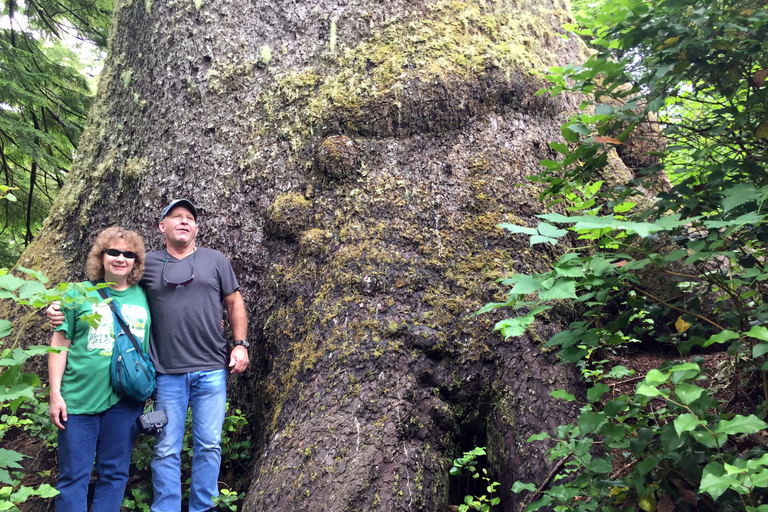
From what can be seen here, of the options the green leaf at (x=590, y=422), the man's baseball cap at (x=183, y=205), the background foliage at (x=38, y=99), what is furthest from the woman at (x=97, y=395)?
the background foliage at (x=38, y=99)

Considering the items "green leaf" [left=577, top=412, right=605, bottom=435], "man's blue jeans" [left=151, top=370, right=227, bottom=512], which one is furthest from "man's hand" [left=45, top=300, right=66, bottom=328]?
"green leaf" [left=577, top=412, right=605, bottom=435]

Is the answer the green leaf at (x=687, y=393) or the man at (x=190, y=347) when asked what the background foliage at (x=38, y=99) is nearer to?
the man at (x=190, y=347)

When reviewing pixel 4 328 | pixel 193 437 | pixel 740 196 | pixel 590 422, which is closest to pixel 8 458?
pixel 4 328

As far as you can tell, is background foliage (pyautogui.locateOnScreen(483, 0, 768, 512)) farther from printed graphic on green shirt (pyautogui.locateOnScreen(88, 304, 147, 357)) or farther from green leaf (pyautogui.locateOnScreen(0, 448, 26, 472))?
printed graphic on green shirt (pyautogui.locateOnScreen(88, 304, 147, 357))

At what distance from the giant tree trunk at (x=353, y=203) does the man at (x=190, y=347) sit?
210 mm

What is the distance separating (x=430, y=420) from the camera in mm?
2545

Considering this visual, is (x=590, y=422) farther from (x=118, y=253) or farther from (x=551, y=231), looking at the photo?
(x=118, y=253)

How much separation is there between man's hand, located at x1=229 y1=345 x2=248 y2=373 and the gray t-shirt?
9 centimetres

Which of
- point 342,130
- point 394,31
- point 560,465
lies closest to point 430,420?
point 560,465

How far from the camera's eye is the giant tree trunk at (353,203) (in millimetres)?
2525

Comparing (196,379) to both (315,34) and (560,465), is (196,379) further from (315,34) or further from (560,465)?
(315,34)

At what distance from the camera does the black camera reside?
9.30 ft

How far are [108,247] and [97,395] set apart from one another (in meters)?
0.88

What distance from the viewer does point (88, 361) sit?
9.31ft
